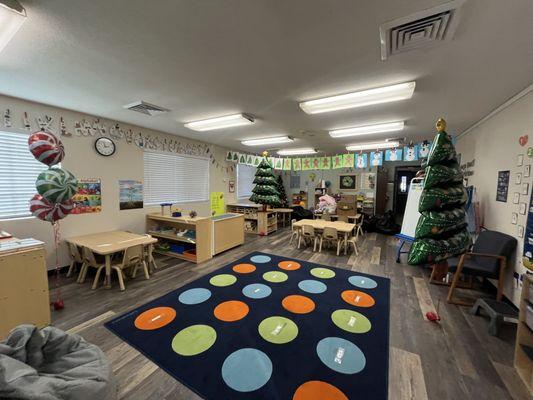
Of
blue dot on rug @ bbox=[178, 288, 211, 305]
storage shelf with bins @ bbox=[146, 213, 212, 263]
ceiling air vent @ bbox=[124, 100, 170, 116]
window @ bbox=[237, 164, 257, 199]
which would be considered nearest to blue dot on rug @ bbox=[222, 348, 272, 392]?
blue dot on rug @ bbox=[178, 288, 211, 305]

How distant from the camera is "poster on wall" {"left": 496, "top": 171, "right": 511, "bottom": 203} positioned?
3031 mm

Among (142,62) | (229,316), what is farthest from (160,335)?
(142,62)

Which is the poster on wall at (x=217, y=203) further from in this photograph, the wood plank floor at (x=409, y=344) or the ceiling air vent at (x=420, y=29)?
the ceiling air vent at (x=420, y=29)

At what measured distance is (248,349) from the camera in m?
2.03

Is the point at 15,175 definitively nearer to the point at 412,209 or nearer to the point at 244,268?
the point at 244,268

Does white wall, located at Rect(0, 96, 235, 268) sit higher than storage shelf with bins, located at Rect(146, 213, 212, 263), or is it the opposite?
white wall, located at Rect(0, 96, 235, 268)

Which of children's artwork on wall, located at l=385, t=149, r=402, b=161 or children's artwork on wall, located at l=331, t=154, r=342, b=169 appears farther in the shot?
children's artwork on wall, located at l=331, t=154, r=342, b=169

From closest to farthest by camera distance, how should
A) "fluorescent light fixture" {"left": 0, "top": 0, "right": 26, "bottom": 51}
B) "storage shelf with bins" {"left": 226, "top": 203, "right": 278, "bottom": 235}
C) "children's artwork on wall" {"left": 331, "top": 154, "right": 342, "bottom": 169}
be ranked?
"fluorescent light fixture" {"left": 0, "top": 0, "right": 26, "bottom": 51}
"children's artwork on wall" {"left": 331, "top": 154, "right": 342, "bottom": 169}
"storage shelf with bins" {"left": 226, "top": 203, "right": 278, "bottom": 235}

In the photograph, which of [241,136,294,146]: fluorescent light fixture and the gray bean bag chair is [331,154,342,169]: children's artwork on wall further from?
the gray bean bag chair

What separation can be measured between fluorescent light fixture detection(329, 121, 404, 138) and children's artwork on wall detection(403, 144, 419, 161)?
64 cm

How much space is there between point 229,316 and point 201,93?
9.33 feet

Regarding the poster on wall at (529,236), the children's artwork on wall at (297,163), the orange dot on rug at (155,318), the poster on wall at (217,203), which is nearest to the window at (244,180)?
the poster on wall at (217,203)

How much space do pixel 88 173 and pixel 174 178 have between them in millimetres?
1803

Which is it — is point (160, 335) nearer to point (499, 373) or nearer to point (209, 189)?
point (499, 373)
